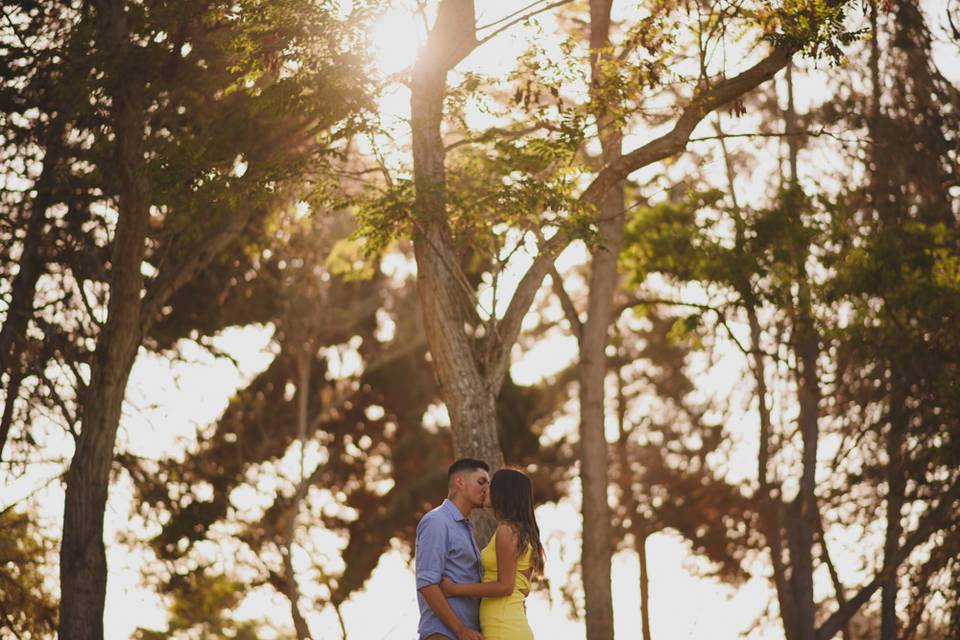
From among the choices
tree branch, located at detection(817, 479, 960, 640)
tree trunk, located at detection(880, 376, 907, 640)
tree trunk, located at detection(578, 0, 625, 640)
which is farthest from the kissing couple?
tree trunk, located at detection(880, 376, 907, 640)

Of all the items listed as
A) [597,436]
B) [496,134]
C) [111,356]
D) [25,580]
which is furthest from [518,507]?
[25,580]

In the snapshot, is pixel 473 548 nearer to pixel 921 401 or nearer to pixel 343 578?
pixel 921 401

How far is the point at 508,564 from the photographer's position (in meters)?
7.10

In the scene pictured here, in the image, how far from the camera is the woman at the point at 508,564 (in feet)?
23.3

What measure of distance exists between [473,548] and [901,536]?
15209 mm

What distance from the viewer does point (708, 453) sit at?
30.5m

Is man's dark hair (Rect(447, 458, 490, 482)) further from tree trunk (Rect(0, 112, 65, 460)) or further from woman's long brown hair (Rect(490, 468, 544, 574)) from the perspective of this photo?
tree trunk (Rect(0, 112, 65, 460))

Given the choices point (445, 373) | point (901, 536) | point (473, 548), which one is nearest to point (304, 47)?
point (445, 373)

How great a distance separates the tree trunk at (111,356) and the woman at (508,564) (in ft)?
26.2

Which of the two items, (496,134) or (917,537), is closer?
(496,134)

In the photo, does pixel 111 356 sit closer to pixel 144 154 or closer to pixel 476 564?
pixel 144 154

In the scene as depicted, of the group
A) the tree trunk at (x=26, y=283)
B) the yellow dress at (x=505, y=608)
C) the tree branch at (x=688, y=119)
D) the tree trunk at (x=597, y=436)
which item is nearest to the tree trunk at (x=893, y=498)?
the tree trunk at (x=597, y=436)

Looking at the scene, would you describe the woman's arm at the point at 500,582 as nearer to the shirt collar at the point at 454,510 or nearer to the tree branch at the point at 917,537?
the shirt collar at the point at 454,510

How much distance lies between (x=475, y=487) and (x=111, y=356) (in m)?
8.00
